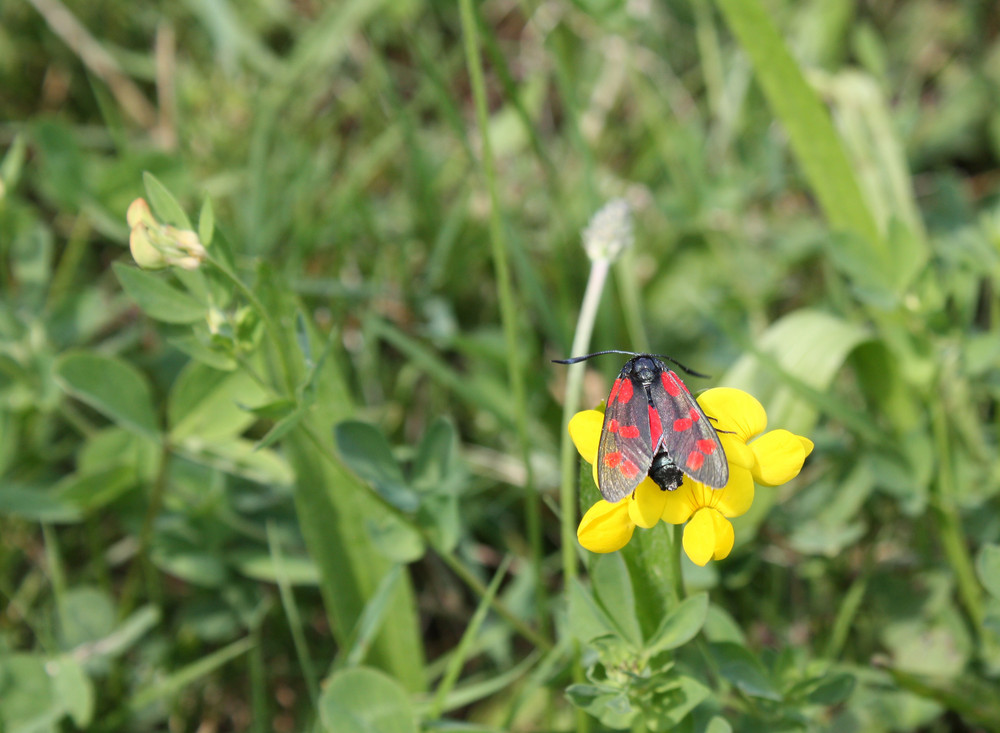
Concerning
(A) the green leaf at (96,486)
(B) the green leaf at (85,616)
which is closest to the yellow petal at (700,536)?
(A) the green leaf at (96,486)

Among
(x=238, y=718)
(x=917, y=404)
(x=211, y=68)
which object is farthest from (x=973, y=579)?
(x=211, y=68)

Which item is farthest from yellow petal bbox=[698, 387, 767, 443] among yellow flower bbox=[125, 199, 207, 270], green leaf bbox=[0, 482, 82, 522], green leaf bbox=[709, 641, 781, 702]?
green leaf bbox=[0, 482, 82, 522]

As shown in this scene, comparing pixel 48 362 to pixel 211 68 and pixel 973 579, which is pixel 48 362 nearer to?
pixel 211 68

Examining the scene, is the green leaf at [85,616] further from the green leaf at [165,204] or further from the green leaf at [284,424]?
the green leaf at [165,204]

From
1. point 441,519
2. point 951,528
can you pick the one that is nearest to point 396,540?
point 441,519

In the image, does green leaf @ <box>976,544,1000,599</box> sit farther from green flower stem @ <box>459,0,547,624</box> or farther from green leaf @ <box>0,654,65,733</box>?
green leaf @ <box>0,654,65,733</box>

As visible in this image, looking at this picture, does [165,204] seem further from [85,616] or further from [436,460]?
[85,616]
